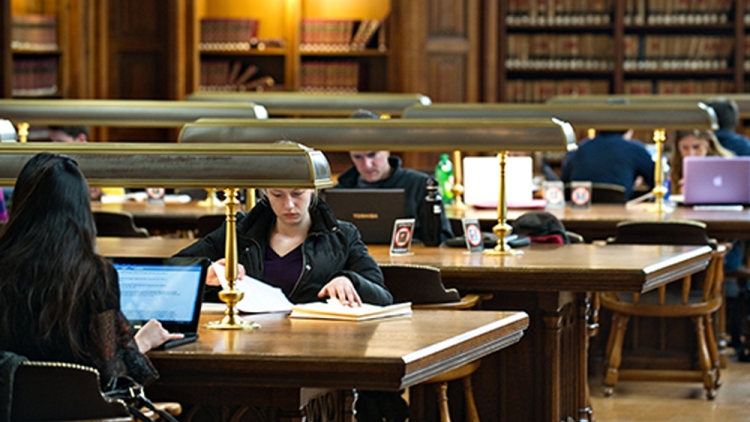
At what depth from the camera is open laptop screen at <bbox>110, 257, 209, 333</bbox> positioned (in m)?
3.18

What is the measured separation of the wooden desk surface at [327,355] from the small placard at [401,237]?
1.55 meters

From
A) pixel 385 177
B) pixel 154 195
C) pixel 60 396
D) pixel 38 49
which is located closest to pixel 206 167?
pixel 60 396

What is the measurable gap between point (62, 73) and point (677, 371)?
5.71m

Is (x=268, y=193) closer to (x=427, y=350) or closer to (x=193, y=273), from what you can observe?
(x=193, y=273)

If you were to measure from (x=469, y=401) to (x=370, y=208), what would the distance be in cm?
106

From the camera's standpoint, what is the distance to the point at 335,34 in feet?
35.4

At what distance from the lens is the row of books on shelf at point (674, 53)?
422 inches

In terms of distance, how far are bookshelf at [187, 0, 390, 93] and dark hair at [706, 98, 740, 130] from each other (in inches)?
151

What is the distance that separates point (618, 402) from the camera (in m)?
5.64

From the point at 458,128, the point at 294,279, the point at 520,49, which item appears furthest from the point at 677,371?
the point at 520,49

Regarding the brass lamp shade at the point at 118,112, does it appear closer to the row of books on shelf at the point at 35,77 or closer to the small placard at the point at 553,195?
the small placard at the point at 553,195

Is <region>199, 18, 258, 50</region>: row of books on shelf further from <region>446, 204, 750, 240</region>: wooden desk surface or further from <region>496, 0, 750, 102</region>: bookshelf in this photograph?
<region>446, 204, 750, 240</region>: wooden desk surface

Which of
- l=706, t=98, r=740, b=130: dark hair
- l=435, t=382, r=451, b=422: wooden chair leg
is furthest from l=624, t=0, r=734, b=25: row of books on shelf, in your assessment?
l=435, t=382, r=451, b=422: wooden chair leg

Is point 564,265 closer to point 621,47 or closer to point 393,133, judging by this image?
point 393,133
